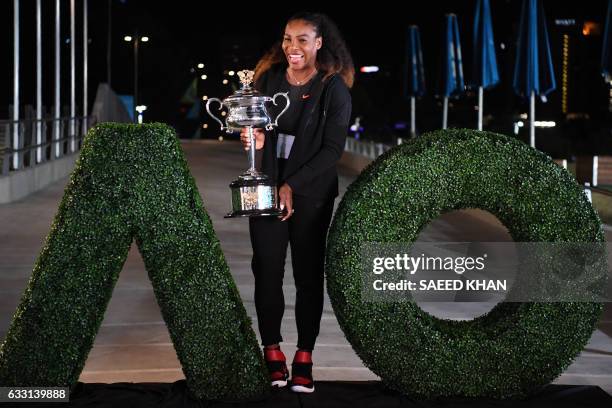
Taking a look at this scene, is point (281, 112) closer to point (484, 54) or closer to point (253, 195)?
point (253, 195)

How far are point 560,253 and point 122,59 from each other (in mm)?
101638

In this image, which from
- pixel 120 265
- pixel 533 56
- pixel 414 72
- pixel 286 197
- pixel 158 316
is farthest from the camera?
pixel 414 72

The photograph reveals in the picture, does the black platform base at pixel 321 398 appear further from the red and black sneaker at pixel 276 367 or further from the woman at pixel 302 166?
the woman at pixel 302 166

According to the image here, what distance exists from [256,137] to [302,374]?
122 cm

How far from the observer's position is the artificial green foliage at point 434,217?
6.75 meters

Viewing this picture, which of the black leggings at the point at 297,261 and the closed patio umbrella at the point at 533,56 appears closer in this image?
the black leggings at the point at 297,261

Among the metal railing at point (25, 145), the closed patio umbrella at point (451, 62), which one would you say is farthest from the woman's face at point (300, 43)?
the closed patio umbrella at point (451, 62)

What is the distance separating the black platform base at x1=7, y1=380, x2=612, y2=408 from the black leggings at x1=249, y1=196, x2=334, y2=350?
1.02ft

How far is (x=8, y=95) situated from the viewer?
83250 mm

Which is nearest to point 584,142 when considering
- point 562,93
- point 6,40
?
point 6,40

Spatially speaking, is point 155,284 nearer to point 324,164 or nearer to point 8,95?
point 324,164

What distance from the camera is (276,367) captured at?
695 centimetres

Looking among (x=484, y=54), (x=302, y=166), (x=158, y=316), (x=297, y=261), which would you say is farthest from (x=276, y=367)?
(x=484, y=54)

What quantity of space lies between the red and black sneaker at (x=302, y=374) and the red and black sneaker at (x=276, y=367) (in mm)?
65
